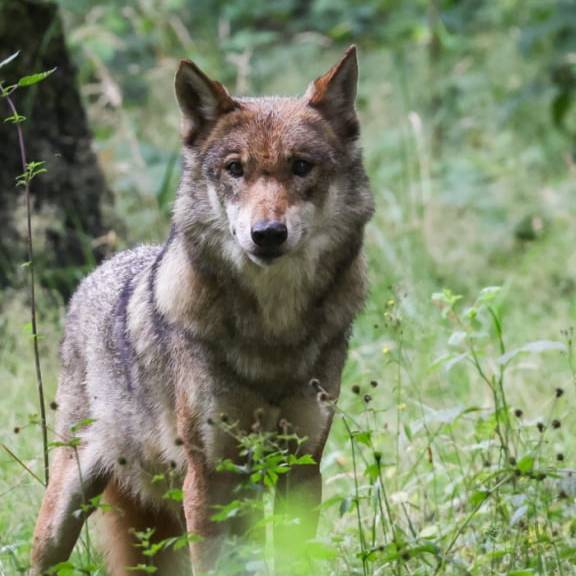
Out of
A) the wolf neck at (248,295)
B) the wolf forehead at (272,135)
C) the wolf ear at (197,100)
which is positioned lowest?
the wolf neck at (248,295)

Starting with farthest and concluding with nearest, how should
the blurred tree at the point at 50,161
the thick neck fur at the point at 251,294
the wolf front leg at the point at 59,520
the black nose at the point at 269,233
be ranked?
the blurred tree at the point at 50,161 < the wolf front leg at the point at 59,520 < the thick neck fur at the point at 251,294 < the black nose at the point at 269,233

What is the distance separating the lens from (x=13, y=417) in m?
5.66

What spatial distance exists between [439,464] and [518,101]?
6109 mm

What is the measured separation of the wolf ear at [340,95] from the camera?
4.32 meters

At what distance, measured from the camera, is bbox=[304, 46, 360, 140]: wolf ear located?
432cm

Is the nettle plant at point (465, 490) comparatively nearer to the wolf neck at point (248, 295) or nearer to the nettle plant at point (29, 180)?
the wolf neck at point (248, 295)

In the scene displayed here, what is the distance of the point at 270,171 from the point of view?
400 cm

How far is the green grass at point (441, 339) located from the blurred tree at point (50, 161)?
33 cm

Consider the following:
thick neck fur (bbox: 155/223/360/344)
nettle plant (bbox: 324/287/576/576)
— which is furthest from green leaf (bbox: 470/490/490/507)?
thick neck fur (bbox: 155/223/360/344)

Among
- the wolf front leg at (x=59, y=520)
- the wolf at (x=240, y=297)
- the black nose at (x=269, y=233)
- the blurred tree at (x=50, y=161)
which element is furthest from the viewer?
the blurred tree at (x=50, y=161)

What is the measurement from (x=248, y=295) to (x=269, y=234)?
18.1 inches

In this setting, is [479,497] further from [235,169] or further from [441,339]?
[441,339]

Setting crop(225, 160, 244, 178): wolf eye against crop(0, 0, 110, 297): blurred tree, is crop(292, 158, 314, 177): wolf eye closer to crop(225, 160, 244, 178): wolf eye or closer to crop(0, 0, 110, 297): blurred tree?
crop(225, 160, 244, 178): wolf eye

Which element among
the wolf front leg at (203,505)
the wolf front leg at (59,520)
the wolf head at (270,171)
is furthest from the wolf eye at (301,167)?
the wolf front leg at (59,520)
